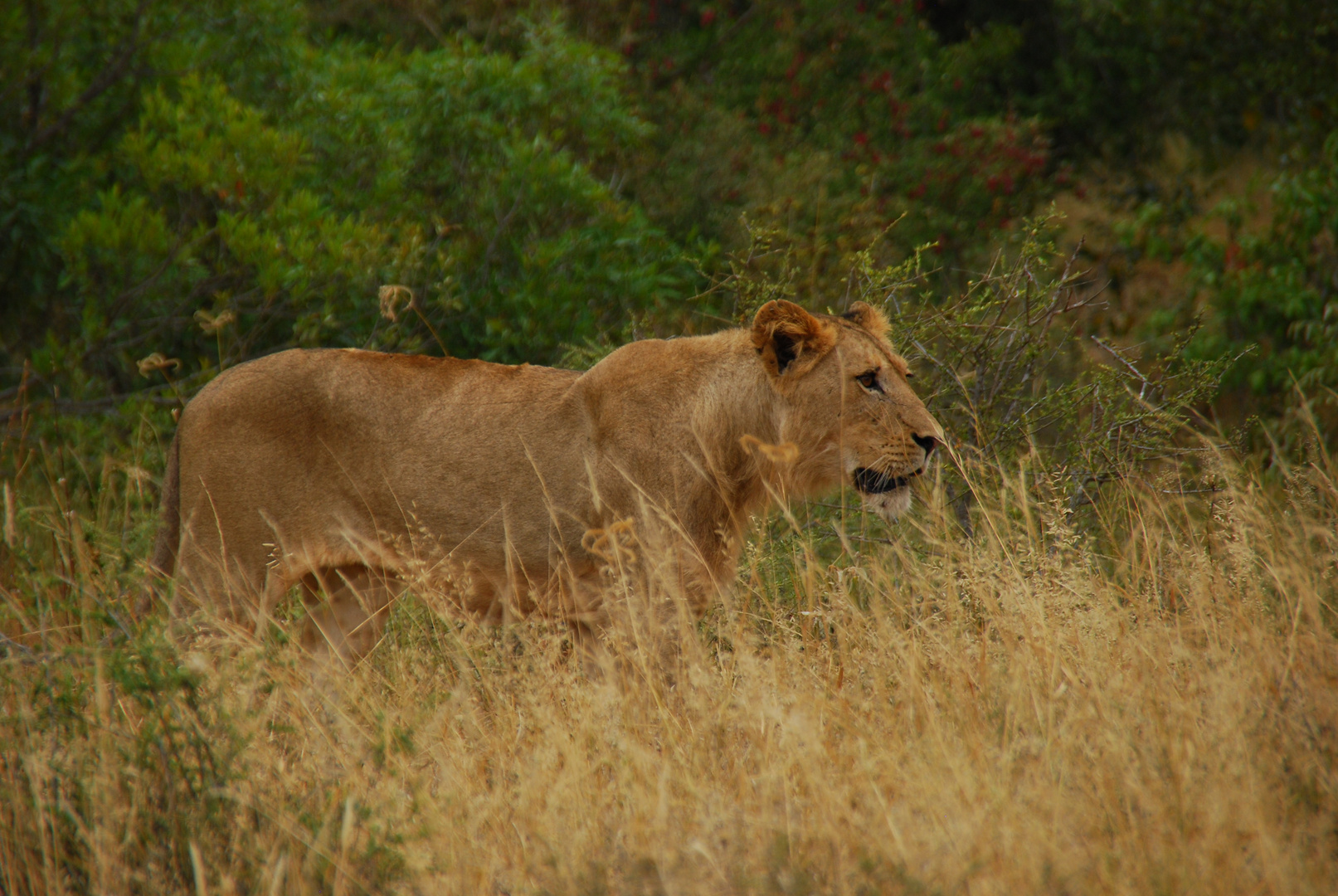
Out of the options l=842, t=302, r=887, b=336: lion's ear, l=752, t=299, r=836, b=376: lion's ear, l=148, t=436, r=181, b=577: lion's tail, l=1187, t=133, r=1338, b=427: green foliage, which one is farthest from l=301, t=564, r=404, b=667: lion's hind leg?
l=1187, t=133, r=1338, b=427: green foliage

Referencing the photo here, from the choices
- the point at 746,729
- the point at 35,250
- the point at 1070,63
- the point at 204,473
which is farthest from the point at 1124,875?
the point at 1070,63

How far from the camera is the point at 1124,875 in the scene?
2.46 meters

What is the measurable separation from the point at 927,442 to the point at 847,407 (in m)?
0.31

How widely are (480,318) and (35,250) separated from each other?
8.56 ft

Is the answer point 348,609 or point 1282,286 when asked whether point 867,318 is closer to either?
point 348,609

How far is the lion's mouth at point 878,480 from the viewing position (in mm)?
4227

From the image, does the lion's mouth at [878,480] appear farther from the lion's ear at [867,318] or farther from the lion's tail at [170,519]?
the lion's tail at [170,519]

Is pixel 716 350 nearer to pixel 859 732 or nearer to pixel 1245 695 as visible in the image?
pixel 859 732

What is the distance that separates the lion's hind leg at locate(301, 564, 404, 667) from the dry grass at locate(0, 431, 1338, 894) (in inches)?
24.8

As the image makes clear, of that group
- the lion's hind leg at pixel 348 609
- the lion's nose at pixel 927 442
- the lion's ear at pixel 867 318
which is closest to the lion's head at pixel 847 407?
the lion's nose at pixel 927 442

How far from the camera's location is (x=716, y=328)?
7.14 m

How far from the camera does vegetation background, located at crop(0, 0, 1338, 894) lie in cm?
286

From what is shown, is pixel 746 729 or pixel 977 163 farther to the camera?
pixel 977 163

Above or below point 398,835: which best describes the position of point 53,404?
below
